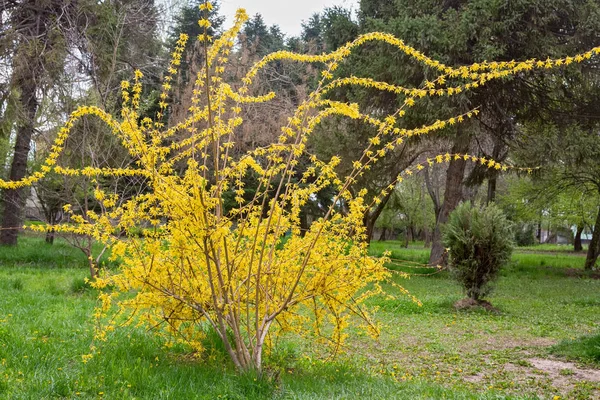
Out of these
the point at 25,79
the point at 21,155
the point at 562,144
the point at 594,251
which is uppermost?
the point at 25,79

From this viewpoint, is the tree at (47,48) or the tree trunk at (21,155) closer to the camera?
the tree at (47,48)

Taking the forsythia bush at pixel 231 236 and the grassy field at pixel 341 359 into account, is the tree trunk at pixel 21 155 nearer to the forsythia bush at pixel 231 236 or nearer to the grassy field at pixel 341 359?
the grassy field at pixel 341 359

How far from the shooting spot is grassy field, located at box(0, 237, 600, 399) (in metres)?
3.61

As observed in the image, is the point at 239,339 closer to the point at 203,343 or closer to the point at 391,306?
the point at 203,343

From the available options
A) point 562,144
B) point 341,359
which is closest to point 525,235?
point 562,144

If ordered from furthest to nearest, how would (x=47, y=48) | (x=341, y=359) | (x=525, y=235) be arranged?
(x=525, y=235), (x=47, y=48), (x=341, y=359)

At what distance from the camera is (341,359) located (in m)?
5.33

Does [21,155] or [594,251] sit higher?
[21,155]

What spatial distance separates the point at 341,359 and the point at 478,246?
5177mm

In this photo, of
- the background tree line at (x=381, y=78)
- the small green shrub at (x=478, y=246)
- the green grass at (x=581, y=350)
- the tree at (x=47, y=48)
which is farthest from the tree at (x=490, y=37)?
the tree at (x=47, y=48)

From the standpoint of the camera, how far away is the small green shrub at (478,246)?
9.56m

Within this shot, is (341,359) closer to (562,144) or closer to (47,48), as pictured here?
(562,144)

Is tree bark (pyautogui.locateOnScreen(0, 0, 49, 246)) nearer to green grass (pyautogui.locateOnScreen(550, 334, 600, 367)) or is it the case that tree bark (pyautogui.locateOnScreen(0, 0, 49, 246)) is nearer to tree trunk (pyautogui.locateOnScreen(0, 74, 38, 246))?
tree trunk (pyautogui.locateOnScreen(0, 74, 38, 246))

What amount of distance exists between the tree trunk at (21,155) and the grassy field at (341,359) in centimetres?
473
